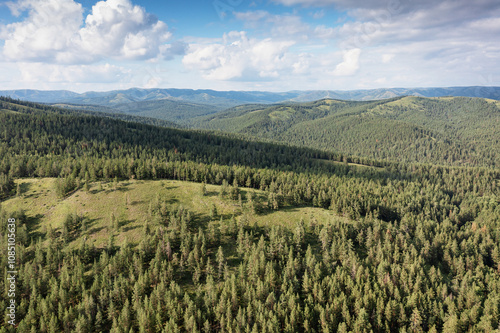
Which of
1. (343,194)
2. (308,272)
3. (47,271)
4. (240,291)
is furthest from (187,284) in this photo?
(343,194)

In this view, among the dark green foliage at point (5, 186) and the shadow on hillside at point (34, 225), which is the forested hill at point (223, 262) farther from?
the shadow on hillside at point (34, 225)

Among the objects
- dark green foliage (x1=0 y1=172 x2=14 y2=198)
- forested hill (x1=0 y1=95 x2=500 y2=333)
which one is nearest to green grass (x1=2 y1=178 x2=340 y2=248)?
forested hill (x1=0 y1=95 x2=500 y2=333)

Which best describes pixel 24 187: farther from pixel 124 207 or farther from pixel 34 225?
pixel 124 207

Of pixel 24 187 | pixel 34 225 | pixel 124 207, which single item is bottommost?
pixel 34 225

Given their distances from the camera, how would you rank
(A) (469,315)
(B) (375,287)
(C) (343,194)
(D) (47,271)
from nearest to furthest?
(A) (469,315)
(B) (375,287)
(D) (47,271)
(C) (343,194)

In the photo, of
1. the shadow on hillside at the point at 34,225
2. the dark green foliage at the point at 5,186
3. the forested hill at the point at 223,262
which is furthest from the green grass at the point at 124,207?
the dark green foliage at the point at 5,186

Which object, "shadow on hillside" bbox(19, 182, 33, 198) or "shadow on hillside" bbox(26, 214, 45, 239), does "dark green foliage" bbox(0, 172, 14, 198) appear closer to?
"shadow on hillside" bbox(19, 182, 33, 198)

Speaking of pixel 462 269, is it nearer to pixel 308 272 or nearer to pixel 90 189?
pixel 308 272

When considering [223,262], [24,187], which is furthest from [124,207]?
[24,187]
